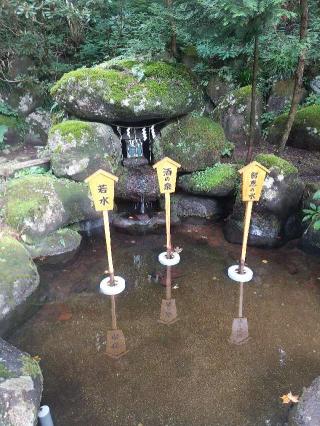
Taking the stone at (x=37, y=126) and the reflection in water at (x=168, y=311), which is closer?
the reflection in water at (x=168, y=311)

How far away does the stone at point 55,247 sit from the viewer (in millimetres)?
7105

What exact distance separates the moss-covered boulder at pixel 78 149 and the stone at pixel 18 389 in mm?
4523

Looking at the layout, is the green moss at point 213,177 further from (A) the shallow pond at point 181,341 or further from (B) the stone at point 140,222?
(A) the shallow pond at point 181,341

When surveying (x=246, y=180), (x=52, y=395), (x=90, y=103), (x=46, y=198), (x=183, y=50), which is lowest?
(x=52, y=395)

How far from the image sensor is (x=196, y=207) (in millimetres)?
8703

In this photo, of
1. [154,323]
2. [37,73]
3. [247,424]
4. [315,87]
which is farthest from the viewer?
[37,73]

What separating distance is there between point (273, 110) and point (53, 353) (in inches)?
316

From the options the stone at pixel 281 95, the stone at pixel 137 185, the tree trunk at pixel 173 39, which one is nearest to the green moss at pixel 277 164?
the stone at pixel 137 185

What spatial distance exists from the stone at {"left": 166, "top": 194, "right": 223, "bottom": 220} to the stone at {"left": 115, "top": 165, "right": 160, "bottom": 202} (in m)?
0.56

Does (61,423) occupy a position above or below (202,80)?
below

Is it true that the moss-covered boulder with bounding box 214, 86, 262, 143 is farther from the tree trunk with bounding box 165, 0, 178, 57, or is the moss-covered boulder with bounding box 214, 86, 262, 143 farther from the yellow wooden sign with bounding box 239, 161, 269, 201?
the yellow wooden sign with bounding box 239, 161, 269, 201

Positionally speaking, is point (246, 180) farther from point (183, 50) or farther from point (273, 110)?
Answer: point (183, 50)

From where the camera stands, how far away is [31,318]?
19.0 feet

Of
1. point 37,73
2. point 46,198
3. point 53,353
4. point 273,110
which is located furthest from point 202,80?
point 53,353
